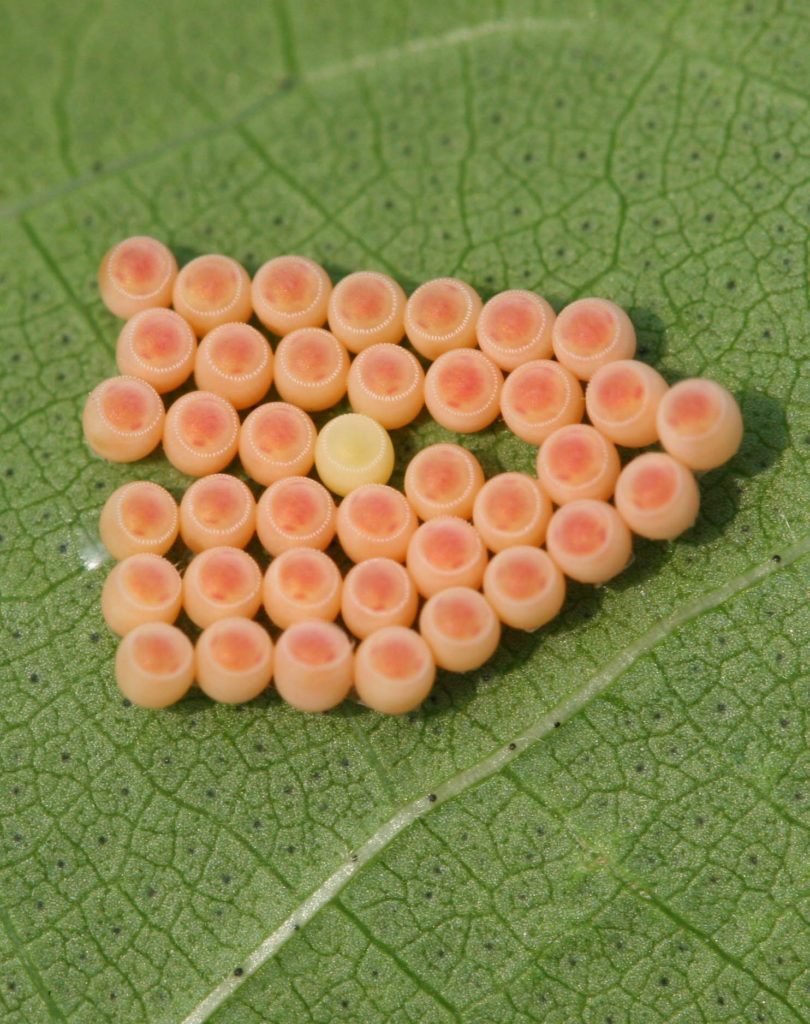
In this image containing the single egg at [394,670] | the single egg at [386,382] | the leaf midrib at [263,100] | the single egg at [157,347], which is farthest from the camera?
the leaf midrib at [263,100]

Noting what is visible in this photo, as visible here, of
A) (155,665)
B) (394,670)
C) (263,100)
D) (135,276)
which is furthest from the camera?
(263,100)

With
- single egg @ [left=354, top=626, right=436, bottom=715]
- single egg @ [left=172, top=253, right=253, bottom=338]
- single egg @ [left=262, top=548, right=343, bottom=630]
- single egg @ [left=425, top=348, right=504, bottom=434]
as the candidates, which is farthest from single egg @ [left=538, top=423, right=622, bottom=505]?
single egg @ [left=172, top=253, right=253, bottom=338]

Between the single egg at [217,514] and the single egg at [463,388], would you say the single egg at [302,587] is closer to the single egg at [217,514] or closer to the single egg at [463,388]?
the single egg at [217,514]

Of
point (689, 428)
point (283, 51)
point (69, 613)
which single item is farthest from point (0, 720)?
point (283, 51)

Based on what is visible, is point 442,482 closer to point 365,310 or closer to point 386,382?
point 386,382

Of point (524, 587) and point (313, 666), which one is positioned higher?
point (524, 587)

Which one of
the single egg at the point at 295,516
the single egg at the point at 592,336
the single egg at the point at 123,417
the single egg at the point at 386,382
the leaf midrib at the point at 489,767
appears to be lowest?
the leaf midrib at the point at 489,767

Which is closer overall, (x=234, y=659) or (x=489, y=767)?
(x=234, y=659)

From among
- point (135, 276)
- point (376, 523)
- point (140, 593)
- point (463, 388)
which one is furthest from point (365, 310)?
point (140, 593)

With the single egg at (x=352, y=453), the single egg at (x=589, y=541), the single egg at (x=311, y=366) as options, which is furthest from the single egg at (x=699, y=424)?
the single egg at (x=311, y=366)
